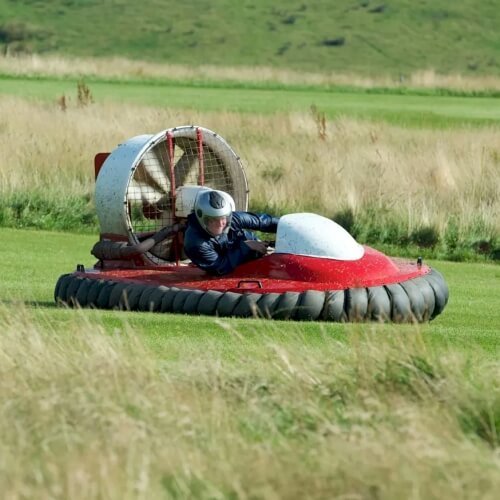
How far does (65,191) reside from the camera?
18234 mm

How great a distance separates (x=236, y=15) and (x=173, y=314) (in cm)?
7344

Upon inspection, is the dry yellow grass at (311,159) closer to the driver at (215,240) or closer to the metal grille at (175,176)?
the metal grille at (175,176)

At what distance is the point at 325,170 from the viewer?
1900 centimetres

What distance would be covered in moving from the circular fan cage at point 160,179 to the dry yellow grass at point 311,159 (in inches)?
186

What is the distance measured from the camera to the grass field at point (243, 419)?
16.3 feet

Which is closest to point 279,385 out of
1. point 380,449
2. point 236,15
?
point 380,449

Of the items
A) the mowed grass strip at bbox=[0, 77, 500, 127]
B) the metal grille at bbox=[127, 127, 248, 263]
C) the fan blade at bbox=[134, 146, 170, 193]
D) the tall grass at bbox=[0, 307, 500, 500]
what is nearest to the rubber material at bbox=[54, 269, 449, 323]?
the metal grille at bbox=[127, 127, 248, 263]

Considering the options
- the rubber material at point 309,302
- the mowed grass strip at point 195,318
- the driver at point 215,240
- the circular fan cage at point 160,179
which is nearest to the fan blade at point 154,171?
the circular fan cage at point 160,179

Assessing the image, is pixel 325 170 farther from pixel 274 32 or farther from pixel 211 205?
pixel 274 32

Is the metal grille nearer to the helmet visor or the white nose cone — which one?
the helmet visor

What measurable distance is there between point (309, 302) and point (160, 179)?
2.36 m

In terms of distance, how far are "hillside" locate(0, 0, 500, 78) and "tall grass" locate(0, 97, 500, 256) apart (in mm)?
45756

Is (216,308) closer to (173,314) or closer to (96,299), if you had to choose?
(173,314)

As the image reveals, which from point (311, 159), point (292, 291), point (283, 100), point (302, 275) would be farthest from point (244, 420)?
point (283, 100)
